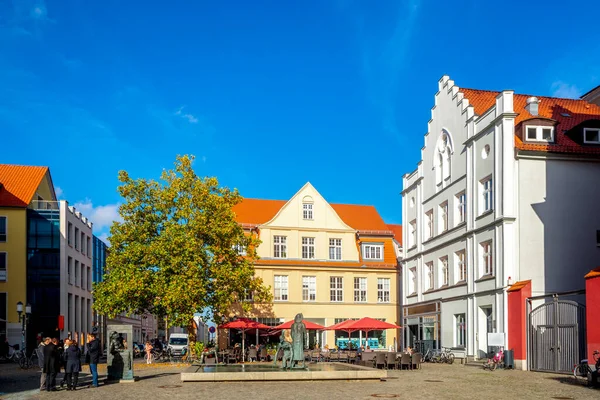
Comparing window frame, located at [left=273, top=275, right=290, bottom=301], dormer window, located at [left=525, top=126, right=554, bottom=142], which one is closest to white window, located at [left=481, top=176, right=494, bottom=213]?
dormer window, located at [left=525, top=126, right=554, bottom=142]

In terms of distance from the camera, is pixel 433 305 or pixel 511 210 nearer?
pixel 511 210

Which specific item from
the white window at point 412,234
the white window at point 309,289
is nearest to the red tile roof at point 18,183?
the white window at point 309,289

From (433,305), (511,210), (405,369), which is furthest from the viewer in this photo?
(433,305)

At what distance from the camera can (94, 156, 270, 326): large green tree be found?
129ft

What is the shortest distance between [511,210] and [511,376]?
10.7 meters

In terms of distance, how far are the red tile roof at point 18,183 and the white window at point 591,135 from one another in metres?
40.4

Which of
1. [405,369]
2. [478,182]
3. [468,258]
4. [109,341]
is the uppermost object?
[478,182]

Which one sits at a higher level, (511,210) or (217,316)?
(511,210)

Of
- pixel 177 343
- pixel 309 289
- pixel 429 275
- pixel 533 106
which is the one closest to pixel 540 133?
pixel 533 106

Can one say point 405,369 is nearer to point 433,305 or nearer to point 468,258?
point 468,258

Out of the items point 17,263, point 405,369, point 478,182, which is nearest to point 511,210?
point 478,182

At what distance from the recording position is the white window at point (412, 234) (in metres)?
51.8

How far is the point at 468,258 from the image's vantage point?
133 feet

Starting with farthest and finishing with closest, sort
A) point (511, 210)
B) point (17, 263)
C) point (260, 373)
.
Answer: point (17, 263)
point (511, 210)
point (260, 373)
